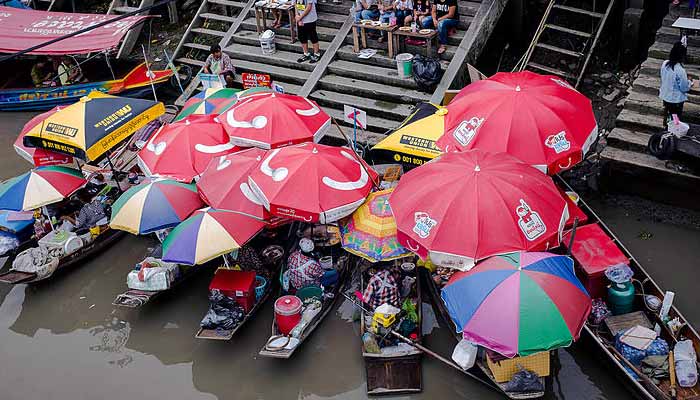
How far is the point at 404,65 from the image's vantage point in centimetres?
1241

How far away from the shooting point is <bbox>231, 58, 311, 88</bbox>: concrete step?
45.2 ft

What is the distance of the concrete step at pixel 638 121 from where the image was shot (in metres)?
10.6

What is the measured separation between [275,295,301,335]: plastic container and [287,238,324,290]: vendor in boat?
1.49ft

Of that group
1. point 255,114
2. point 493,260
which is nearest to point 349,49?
point 255,114

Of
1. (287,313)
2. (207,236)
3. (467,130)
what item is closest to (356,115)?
(467,130)

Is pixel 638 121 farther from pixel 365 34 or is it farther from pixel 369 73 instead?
pixel 365 34

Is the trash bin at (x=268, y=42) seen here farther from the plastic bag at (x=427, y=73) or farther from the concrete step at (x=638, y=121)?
the concrete step at (x=638, y=121)

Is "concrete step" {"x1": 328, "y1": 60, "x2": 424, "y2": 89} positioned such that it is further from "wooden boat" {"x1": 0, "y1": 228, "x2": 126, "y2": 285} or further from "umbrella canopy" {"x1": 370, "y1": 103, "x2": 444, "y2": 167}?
"wooden boat" {"x1": 0, "y1": 228, "x2": 126, "y2": 285}

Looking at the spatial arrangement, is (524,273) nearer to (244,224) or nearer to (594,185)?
(244,224)

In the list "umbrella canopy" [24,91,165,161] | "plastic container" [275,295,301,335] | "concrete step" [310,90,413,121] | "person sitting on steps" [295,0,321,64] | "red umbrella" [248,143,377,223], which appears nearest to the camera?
"red umbrella" [248,143,377,223]

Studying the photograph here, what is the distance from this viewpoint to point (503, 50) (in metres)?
14.1

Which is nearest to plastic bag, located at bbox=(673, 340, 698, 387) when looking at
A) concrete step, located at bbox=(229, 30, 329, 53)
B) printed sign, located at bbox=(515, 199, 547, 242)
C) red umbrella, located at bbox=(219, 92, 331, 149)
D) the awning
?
printed sign, located at bbox=(515, 199, 547, 242)

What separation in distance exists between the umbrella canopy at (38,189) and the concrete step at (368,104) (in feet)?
17.4

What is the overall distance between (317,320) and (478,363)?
241 centimetres
